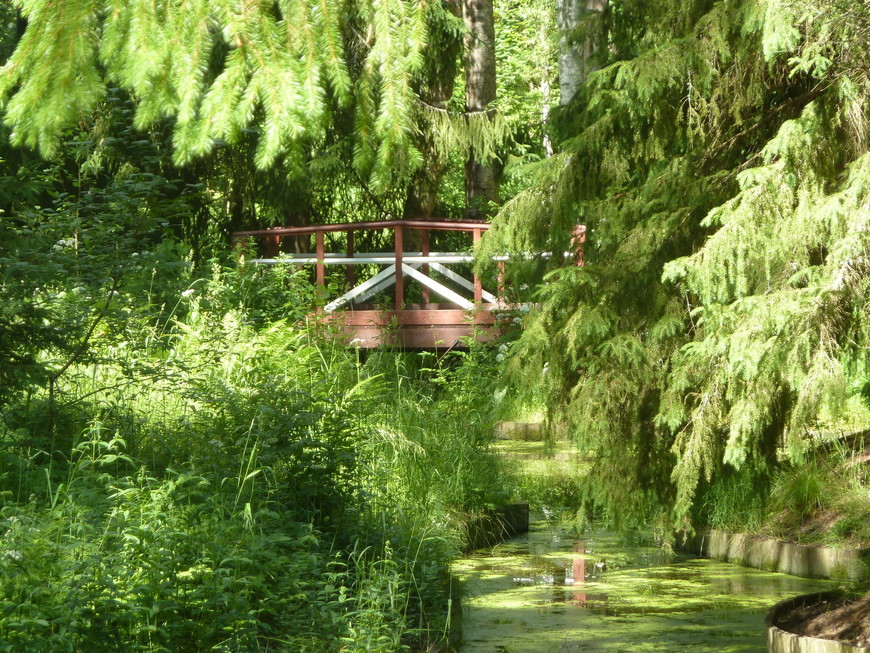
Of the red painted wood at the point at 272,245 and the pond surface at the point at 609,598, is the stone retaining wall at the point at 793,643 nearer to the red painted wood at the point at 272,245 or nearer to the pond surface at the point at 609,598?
the pond surface at the point at 609,598

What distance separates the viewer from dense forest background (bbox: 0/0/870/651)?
269cm

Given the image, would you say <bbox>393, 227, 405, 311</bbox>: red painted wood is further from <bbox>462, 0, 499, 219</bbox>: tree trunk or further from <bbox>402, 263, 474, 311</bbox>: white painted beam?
<bbox>462, 0, 499, 219</bbox>: tree trunk

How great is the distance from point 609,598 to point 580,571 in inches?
23.7

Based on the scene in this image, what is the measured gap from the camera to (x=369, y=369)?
824cm

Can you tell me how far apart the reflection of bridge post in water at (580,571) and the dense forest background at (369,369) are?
0.36 metres

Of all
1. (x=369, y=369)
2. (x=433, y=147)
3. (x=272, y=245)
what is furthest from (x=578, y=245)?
(x=272, y=245)

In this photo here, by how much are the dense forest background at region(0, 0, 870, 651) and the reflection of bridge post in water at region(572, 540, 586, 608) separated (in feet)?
1.17

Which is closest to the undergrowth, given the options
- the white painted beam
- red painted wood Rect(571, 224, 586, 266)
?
red painted wood Rect(571, 224, 586, 266)

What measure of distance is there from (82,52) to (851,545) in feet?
15.5

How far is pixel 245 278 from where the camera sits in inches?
354

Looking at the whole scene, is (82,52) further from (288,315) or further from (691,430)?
(288,315)

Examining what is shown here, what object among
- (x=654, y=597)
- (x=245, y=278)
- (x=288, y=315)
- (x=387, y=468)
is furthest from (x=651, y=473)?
(x=245, y=278)

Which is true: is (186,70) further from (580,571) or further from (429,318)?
(429,318)

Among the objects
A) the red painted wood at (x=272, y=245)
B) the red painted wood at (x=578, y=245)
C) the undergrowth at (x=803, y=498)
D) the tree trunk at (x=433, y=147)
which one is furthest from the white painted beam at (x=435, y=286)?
the undergrowth at (x=803, y=498)
